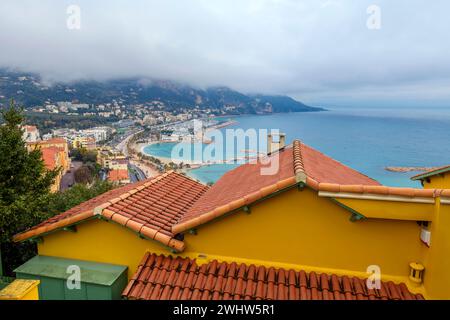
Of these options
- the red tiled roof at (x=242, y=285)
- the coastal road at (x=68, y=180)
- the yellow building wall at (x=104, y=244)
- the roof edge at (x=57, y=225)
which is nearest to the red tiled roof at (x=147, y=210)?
the roof edge at (x=57, y=225)

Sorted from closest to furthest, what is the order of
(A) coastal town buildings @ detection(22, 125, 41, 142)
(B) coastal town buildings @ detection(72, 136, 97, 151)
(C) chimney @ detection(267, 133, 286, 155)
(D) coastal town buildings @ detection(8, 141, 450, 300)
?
(D) coastal town buildings @ detection(8, 141, 450, 300) → (A) coastal town buildings @ detection(22, 125, 41, 142) → (C) chimney @ detection(267, 133, 286, 155) → (B) coastal town buildings @ detection(72, 136, 97, 151)

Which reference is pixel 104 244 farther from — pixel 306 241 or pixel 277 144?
pixel 277 144

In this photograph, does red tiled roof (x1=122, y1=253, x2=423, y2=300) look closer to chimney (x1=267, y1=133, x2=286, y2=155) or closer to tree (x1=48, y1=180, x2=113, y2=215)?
chimney (x1=267, y1=133, x2=286, y2=155)

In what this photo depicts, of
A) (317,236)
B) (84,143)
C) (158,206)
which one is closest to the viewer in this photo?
(317,236)

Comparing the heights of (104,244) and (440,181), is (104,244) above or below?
below

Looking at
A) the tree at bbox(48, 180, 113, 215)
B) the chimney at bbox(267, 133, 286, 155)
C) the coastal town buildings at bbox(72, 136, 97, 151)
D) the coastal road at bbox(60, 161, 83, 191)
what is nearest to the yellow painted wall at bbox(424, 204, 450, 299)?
the chimney at bbox(267, 133, 286, 155)

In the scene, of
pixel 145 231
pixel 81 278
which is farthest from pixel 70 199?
pixel 145 231
